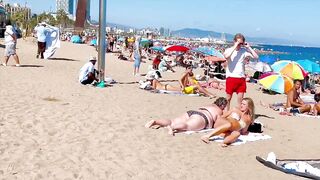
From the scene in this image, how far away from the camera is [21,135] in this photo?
5199 millimetres

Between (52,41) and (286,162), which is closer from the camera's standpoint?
(286,162)

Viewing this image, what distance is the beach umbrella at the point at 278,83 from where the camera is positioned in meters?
10.6

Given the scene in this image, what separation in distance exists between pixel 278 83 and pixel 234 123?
5264 millimetres

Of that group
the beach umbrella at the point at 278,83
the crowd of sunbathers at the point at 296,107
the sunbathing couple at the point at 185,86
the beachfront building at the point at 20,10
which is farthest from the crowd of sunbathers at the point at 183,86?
the beachfront building at the point at 20,10

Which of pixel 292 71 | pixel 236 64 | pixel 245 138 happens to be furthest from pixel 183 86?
pixel 245 138

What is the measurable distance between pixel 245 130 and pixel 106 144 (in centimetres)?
223

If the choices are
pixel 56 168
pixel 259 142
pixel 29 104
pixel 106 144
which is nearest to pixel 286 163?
pixel 259 142

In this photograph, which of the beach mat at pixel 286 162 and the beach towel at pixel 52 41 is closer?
the beach mat at pixel 286 162

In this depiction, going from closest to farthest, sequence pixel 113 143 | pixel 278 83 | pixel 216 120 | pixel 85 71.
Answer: pixel 113 143 → pixel 216 120 → pixel 85 71 → pixel 278 83

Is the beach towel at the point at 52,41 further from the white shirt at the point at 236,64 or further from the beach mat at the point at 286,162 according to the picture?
the beach mat at the point at 286,162

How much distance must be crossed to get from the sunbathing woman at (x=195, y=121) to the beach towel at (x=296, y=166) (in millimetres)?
1214

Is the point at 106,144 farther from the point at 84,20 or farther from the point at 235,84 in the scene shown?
the point at 84,20

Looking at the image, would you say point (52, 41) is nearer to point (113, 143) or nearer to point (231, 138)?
point (113, 143)

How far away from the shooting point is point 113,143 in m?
5.28
